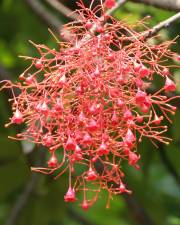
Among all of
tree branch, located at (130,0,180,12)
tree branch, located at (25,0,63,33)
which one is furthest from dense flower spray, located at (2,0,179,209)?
tree branch, located at (25,0,63,33)

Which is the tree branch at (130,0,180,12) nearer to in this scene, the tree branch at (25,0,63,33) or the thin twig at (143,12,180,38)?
the thin twig at (143,12,180,38)

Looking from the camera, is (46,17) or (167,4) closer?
(167,4)

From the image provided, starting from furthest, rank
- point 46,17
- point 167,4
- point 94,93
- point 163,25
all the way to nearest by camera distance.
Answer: point 46,17 → point 167,4 → point 163,25 → point 94,93

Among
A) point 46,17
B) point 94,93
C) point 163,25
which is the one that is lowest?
point 94,93

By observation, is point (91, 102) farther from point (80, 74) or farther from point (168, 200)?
point (168, 200)

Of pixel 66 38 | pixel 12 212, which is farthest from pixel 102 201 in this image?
pixel 66 38

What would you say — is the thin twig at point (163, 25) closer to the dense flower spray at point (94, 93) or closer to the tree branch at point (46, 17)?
the dense flower spray at point (94, 93)

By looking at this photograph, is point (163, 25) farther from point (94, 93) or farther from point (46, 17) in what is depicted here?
point (46, 17)

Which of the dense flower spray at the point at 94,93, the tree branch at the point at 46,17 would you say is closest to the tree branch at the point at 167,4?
the dense flower spray at the point at 94,93

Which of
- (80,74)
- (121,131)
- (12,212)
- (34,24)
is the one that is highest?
(34,24)

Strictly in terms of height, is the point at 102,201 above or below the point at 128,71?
below

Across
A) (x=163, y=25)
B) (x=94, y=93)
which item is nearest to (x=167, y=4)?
(x=163, y=25)
